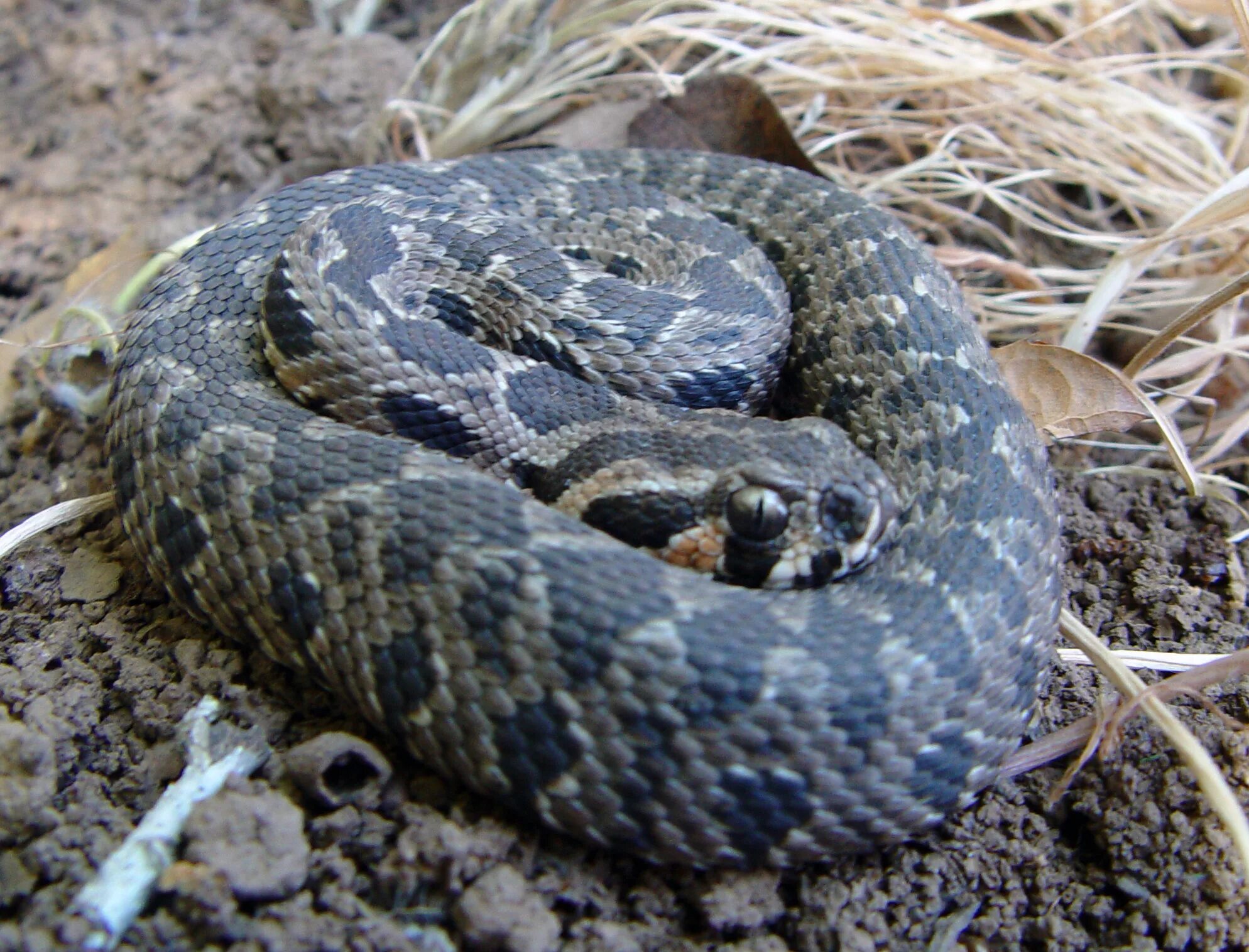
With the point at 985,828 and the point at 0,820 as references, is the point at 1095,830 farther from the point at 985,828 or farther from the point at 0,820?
the point at 0,820

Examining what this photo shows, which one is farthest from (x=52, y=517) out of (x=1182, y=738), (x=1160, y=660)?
(x=1160, y=660)

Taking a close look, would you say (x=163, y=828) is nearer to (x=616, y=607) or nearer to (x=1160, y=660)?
(x=616, y=607)

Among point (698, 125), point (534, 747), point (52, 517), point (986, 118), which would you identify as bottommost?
point (52, 517)

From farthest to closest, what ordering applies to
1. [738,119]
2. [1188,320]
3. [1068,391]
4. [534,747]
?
[738,119] < [1068,391] < [1188,320] < [534,747]

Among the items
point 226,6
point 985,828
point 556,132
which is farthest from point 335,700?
point 226,6

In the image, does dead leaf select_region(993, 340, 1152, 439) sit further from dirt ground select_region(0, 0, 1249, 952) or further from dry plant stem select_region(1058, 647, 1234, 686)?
dry plant stem select_region(1058, 647, 1234, 686)

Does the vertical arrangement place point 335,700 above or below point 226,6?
below

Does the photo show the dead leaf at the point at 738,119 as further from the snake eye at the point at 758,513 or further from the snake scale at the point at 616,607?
the snake eye at the point at 758,513
